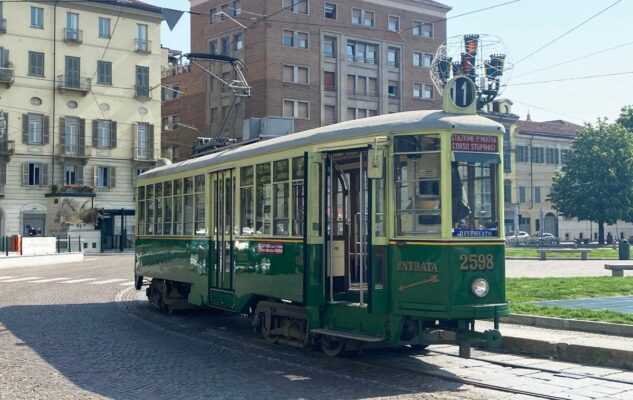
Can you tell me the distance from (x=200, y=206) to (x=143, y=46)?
1784 inches

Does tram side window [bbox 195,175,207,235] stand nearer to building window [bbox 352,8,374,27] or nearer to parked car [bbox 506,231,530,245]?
parked car [bbox 506,231,530,245]

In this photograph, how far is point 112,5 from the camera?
54.7 metres

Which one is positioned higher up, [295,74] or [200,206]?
[295,74]

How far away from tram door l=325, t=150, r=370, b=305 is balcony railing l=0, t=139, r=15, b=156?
44.4m

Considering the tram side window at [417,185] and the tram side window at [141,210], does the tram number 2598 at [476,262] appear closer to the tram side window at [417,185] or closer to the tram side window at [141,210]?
the tram side window at [417,185]

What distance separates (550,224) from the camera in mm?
78312

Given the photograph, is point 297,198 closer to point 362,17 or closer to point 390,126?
point 390,126

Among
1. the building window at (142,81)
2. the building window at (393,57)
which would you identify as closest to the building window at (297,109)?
the building window at (393,57)

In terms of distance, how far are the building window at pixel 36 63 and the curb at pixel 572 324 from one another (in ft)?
150

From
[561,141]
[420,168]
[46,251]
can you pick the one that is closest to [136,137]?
[46,251]

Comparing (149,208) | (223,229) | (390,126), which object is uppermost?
(390,126)

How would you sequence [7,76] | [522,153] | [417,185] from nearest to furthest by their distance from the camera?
[417,185], [7,76], [522,153]

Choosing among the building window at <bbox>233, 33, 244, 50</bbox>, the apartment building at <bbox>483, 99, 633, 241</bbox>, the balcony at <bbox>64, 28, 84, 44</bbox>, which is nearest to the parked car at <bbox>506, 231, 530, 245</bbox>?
the apartment building at <bbox>483, 99, 633, 241</bbox>

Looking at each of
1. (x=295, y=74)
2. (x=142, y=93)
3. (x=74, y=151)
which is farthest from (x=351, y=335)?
(x=295, y=74)
